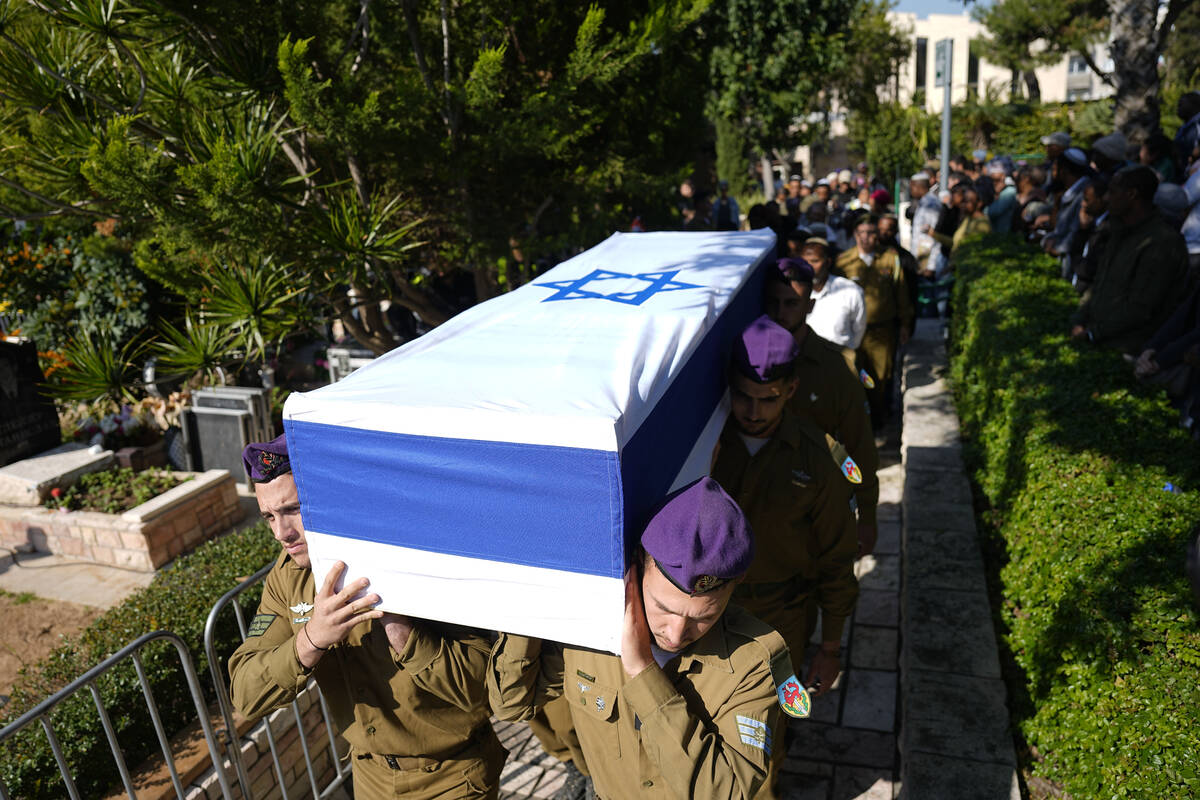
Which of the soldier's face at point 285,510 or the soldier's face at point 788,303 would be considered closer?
the soldier's face at point 285,510

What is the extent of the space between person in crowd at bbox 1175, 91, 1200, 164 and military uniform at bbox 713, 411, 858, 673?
5.39 metres

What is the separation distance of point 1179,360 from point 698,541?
329 cm

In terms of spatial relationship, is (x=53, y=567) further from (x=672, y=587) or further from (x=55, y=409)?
(x=672, y=587)

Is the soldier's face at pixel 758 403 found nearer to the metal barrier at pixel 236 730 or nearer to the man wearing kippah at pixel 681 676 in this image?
the man wearing kippah at pixel 681 676

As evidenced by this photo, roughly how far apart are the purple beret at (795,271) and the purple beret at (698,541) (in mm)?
2264

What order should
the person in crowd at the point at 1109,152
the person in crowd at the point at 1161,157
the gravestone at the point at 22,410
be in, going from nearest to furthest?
the person in crowd at the point at 1109,152, the gravestone at the point at 22,410, the person in crowd at the point at 1161,157

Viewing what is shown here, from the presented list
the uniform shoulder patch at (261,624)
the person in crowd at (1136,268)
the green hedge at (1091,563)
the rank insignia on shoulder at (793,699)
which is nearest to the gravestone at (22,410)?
the uniform shoulder patch at (261,624)

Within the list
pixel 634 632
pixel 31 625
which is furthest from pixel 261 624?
pixel 31 625

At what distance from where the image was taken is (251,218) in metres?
4.09

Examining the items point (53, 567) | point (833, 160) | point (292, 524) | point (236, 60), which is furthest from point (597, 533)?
point (833, 160)

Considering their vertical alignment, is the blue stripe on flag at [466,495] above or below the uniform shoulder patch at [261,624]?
above

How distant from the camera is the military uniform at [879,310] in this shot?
23.1 ft

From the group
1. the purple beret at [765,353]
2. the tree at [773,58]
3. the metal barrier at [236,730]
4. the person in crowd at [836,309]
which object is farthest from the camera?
the tree at [773,58]

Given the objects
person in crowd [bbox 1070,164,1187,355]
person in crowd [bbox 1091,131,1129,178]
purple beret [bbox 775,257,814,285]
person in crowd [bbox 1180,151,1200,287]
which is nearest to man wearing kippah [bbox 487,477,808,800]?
purple beret [bbox 775,257,814,285]
